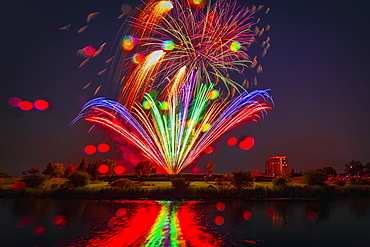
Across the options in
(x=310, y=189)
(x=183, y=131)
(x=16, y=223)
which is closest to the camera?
(x=16, y=223)

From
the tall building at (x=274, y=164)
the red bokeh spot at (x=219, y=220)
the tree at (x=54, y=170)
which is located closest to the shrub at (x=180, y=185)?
the red bokeh spot at (x=219, y=220)

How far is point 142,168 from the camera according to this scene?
52281 mm

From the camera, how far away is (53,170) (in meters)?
53.3

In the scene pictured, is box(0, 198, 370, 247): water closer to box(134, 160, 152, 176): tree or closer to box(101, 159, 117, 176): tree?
box(134, 160, 152, 176): tree

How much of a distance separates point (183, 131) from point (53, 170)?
102 ft

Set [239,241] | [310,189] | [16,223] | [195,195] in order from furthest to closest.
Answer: [310,189] < [195,195] < [16,223] < [239,241]

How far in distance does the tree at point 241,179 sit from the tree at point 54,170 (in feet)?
122

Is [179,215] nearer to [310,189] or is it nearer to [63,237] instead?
[63,237]

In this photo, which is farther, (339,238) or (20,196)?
(20,196)

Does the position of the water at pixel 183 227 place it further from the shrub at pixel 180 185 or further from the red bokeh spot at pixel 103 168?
the red bokeh spot at pixel 103 168

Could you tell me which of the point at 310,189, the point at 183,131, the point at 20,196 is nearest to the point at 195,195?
the point at 183,131

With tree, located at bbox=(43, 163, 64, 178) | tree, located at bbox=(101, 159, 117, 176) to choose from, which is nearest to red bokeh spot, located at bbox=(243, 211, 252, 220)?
tree, located at bbox=(101, 159, 117, 176)

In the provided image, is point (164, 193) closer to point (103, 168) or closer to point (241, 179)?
point (241, 179)

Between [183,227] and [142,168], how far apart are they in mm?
36653
